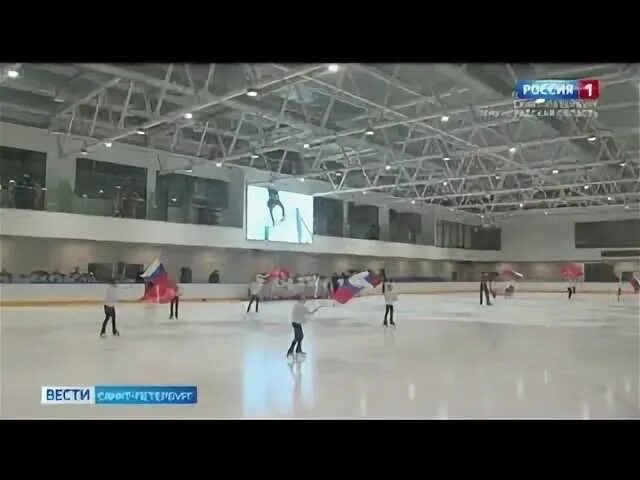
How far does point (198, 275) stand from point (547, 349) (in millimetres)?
4615

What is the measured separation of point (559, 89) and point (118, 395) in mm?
5316

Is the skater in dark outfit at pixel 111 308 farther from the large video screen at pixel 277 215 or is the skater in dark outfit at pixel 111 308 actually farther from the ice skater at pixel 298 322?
the ice skater at pixel 298 322

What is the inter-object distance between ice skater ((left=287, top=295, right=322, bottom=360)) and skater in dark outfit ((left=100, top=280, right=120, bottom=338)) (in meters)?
2.02

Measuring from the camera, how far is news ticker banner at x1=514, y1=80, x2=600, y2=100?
5.32m

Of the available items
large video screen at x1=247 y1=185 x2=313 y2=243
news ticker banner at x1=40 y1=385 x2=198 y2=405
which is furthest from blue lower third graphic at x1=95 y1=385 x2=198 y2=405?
large video screen at x1=247 y1=185 x2=313 y2=243

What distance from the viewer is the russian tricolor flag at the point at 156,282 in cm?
621

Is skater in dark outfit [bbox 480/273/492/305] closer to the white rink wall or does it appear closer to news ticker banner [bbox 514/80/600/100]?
the white rink wall

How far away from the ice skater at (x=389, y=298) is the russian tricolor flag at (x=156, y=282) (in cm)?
267

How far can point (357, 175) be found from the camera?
7355 mm

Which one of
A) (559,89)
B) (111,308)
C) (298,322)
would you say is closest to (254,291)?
(298,322)

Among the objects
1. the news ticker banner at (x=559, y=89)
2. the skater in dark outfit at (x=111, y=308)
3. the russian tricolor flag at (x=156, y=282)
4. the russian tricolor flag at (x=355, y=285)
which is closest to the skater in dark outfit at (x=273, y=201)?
the russian tricolor flag at (x=355, y=285)
